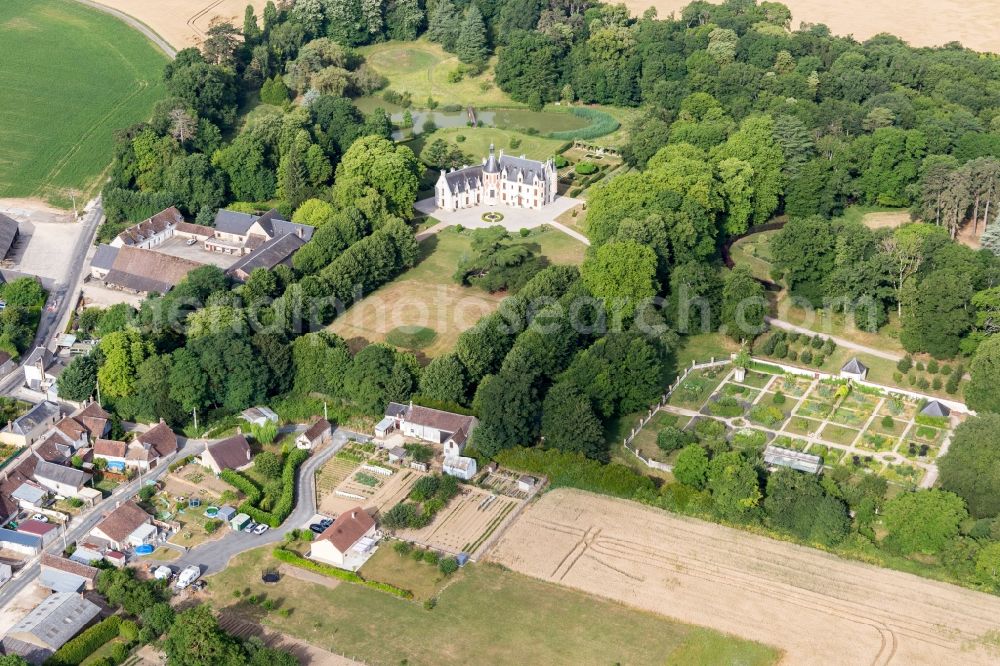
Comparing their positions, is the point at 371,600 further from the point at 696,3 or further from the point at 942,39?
the point at 942,39

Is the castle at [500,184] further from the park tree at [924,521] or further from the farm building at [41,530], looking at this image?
the park tree at [924,521]

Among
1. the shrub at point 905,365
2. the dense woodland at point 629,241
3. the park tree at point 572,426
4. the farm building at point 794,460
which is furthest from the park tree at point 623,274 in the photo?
the shrub at point 905,365

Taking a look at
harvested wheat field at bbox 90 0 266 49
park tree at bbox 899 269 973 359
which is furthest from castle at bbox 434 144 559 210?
harvested wheat field at bbox 90 0 266 49

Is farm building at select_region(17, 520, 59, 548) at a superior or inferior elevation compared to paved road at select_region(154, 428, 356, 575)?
superior

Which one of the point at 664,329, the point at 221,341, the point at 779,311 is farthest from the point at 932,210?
the point at 221,341

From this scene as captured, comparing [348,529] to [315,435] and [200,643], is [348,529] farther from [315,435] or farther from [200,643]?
[200,643]

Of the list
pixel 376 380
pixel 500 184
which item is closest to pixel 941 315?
pixel 376 380

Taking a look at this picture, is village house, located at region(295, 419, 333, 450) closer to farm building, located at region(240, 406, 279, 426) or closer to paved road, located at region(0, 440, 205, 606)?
farm building, located at region(240, 406, 279, 426)
